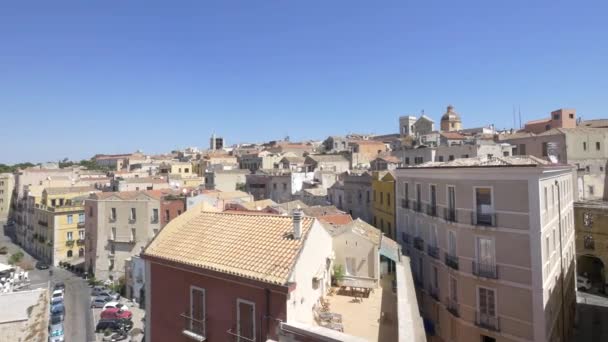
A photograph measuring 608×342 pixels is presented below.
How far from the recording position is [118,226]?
134ft

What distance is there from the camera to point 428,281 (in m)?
21.9

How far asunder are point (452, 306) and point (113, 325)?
1011 inches

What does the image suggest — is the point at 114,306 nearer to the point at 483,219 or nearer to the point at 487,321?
the point at 487,321

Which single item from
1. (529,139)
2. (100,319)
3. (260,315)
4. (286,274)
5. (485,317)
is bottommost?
(100,319)

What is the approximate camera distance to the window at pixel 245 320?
9.47 metres

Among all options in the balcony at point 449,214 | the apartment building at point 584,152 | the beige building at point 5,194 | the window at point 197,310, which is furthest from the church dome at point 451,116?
the beige building at point 5,194

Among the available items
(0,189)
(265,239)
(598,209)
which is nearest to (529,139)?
(598,209)

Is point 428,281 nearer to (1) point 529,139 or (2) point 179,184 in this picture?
(1) point 529,139

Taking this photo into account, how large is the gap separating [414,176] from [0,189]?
88497 millimetres

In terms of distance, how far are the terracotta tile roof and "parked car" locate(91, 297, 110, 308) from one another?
2827cm

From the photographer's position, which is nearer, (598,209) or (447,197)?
(447,197)

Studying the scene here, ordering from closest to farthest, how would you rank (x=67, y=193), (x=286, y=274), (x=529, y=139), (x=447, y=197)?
(x=286, y=274)
(x=447, y=197)
(x=529, y=139)
(x=67, y=193)

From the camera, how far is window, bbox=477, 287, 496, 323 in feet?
56.5

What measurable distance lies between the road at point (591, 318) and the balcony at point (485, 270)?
11324 millimetres
